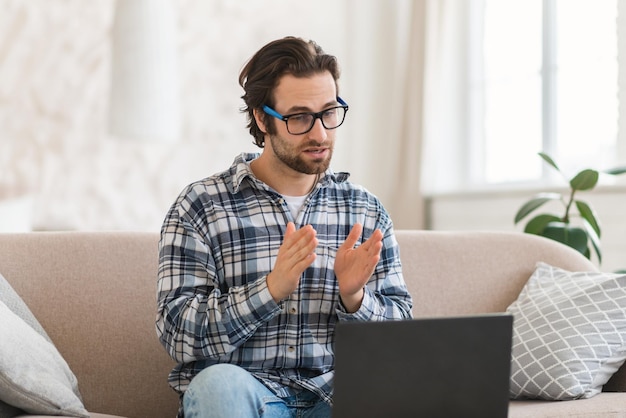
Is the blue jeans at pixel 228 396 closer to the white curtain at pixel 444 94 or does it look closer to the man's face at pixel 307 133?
the man's face at pixel 307 133

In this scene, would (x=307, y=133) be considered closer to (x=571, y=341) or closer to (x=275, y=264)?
(x=275, y=264)

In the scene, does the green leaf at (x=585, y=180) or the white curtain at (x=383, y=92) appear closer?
the green leaf at (x=585, y=180)

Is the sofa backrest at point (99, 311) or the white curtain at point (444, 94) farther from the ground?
Result: the white curtain at point (444, 94)

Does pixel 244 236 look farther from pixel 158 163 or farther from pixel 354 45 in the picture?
pixel 354 45

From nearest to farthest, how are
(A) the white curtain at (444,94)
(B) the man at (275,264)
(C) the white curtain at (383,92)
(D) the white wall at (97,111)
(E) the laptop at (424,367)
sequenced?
1. (E) the laptop at (424,367)
2. (B) the man at (275,264)
3. (D) the white wall at (97,111)
4. (A) the white curtain at (444,94)
5. (C) the white curtain at (383,92)

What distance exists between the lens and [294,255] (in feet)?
5.42

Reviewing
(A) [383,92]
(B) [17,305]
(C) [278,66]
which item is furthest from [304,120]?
(A) [383,92]

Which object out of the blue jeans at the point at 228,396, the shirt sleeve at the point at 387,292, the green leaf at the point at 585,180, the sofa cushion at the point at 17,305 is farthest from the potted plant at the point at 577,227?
the sofa cushion at the point at 17,305

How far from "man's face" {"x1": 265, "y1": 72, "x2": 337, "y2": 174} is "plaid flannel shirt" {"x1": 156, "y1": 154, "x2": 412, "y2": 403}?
0.28 ft

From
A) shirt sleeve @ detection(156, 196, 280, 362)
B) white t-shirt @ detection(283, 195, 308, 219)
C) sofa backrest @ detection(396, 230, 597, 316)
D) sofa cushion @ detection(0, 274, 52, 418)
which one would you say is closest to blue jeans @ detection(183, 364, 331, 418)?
shirt sleeve @ detection(156, 196, 280, 362)

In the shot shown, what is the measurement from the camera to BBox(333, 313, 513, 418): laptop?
137 cm

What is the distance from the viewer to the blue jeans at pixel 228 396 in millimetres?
1616

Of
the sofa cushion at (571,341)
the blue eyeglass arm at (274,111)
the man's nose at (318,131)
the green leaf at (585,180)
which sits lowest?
the sofa cushion at (571,341)

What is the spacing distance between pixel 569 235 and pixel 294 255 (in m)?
1.60
